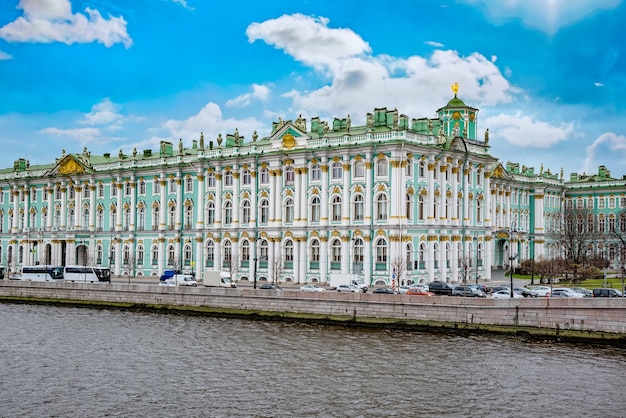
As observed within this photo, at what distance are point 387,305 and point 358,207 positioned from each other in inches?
738

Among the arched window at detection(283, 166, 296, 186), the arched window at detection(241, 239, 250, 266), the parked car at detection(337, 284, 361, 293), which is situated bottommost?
the parked car at detection(337, 284, 361, 293)

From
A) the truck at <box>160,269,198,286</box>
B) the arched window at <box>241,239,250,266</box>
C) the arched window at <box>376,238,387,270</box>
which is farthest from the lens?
the arched window at <box>241,239,250,266</box>

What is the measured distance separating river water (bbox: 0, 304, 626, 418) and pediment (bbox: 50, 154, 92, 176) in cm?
4011

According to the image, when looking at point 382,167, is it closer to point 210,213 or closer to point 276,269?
point 276,269

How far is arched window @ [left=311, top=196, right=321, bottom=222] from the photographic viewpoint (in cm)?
6519

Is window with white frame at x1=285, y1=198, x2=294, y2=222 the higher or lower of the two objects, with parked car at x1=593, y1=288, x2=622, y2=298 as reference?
higher

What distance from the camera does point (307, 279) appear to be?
6475 centimetres

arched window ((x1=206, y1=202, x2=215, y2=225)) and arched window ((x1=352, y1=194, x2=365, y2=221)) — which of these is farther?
arched window ((x1=206, y1=202, x2=215, y2=225))

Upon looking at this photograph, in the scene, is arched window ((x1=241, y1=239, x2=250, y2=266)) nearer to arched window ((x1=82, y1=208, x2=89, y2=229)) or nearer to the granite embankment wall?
the granite embankment wall

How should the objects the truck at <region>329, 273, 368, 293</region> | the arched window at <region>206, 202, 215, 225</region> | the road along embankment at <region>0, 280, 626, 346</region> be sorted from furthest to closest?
the arched window at <region>206, 202, 215, 225</region>, the truck at <region>329, 273, 368, 293</region>, the road along embankment at <region>0, 280, 626, 346</region>

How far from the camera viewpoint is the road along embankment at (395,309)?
1527 inches

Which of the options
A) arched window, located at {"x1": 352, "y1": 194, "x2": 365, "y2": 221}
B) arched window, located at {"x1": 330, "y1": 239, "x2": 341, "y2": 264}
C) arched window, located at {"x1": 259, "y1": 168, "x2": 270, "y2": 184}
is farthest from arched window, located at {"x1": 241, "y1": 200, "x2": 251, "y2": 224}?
arched window, located at {"x1": 352, "y1": 194, "x2": 365, "y2": 221}

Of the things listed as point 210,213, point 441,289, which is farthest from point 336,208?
point 210,213

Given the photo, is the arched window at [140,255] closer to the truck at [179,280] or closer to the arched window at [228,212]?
the truck at [179,280]
